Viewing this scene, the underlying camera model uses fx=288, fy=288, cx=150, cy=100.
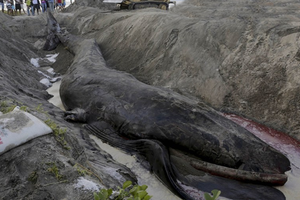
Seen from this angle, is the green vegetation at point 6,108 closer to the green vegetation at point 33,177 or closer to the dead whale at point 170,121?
the green vegetation at point 33,177

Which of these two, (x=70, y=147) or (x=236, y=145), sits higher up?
(x=70, y=147)

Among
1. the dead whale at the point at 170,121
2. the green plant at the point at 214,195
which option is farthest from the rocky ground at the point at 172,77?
the green plant at the point at 214,195

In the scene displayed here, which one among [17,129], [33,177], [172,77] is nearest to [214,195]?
[33,177]

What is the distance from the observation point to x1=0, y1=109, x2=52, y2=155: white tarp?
210cm

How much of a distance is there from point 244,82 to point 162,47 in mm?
2517

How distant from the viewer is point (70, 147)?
2.50 meters

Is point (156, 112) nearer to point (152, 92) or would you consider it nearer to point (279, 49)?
point (152, 92)

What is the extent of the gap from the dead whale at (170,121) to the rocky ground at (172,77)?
0.47m

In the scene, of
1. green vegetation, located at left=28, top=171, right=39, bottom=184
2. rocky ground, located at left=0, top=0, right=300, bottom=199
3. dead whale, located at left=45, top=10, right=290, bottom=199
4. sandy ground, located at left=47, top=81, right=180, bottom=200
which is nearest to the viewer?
green vegetation, located at left=28, top=171, right=39, bottom=184

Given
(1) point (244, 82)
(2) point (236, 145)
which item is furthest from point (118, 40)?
(2) point (236, 145)

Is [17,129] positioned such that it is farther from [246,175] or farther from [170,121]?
[246,175]

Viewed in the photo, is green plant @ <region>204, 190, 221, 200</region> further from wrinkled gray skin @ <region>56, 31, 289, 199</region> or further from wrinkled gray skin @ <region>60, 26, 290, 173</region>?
wrinkled gray skin @ <region>60, 26, 290, 173</region>

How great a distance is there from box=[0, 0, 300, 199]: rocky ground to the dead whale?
47cm

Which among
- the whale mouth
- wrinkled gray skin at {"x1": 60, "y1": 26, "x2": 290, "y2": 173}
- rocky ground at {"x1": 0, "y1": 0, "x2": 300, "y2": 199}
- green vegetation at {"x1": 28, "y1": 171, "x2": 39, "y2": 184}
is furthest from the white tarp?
the whale mouth
